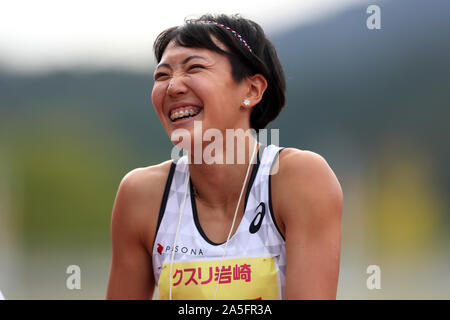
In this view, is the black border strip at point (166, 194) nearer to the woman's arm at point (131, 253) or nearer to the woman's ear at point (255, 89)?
the woman's arm at point (131, 253)

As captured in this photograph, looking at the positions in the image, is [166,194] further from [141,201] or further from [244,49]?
[244,49]

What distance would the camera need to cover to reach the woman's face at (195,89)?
5.63ft

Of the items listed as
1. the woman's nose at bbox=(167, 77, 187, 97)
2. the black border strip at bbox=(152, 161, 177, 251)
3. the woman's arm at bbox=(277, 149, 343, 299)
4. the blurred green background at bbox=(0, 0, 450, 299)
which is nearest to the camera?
the woman's arm at bbox=(277, 149, 343, 299)

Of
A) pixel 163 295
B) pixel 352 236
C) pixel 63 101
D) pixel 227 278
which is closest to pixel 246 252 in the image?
pixel 227 278

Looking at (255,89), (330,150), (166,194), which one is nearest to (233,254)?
(166,194)

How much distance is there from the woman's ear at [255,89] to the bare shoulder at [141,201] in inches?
15.2

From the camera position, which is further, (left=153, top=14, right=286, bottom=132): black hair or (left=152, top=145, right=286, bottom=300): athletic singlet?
(left=153, top=14, right=286, bottom=132): black hair

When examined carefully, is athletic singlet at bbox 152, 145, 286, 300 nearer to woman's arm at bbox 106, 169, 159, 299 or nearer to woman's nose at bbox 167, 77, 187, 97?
woman's arm at bbox 106, 169, 159, 299

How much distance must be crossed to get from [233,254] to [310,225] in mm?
257

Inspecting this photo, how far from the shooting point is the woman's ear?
1840mm

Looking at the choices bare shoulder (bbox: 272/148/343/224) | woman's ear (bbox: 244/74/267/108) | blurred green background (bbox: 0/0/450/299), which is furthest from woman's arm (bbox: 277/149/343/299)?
blurred green background (bbox: 0/0/450/299)

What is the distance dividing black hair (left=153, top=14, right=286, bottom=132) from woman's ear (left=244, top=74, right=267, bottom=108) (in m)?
0.02
